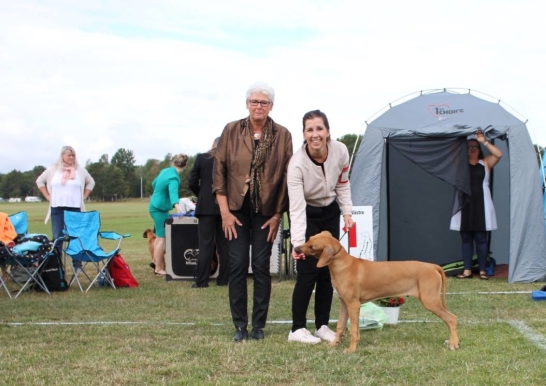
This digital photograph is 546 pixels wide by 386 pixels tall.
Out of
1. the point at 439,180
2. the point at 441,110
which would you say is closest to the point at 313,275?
the point at 441,110

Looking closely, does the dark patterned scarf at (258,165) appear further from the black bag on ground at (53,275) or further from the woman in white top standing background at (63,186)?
the woman in white top standing background at (63,186)

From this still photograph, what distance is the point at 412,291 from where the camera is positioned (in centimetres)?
476

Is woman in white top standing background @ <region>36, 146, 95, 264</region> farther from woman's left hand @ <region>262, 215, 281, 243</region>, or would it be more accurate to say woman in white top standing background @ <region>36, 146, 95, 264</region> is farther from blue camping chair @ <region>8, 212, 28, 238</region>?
woman's left hand @ <region>262, 215, 281, 243</region>

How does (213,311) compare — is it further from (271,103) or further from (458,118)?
(458,118)

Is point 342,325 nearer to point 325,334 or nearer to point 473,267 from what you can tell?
→ point 325,334

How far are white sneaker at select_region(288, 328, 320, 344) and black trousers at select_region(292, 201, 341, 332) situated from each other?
0.14 ft

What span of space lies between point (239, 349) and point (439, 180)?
6.28 meters

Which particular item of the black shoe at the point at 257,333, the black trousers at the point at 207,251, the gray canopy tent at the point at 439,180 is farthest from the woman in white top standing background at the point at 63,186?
the black shoe at the point at 257,333

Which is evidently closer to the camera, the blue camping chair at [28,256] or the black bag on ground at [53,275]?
the blue camping chair at [28,256]

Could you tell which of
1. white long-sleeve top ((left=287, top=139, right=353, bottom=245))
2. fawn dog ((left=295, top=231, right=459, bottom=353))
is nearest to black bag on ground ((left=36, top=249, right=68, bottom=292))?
white long-sleeve top ((left=287, top=139, right=353, bottom=245))

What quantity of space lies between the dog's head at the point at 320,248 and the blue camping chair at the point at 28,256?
411 centimetres

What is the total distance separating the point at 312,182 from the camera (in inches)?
189

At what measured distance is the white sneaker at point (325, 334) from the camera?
5.03 meters

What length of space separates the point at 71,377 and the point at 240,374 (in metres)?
0.95
